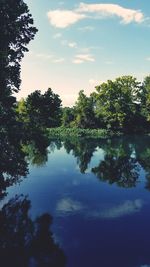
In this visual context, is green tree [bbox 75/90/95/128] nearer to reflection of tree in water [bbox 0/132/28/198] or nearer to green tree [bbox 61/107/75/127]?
green tree [bbox 61/107/75/127]

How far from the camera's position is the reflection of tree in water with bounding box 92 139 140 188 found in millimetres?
33031

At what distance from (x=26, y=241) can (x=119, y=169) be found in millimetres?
22363

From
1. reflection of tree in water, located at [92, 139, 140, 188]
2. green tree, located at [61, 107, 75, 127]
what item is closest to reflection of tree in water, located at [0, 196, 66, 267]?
reflection of tree in water, located at [92, 139, 140, 188]

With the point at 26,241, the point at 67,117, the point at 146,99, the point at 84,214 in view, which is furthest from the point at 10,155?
the point at 146,99

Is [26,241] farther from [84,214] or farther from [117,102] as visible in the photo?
[117,102]

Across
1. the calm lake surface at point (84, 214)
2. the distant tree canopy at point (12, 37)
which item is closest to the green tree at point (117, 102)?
the calm lake surface at point (84, 214)

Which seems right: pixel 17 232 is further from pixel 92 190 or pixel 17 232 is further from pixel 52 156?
pixel 52 156

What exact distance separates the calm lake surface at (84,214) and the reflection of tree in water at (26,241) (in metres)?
0.05

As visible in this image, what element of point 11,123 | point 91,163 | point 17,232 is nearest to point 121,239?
point 17,232

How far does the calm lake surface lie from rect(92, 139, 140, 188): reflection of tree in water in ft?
0.30

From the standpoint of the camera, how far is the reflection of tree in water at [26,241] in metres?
15.1

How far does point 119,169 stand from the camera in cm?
3825

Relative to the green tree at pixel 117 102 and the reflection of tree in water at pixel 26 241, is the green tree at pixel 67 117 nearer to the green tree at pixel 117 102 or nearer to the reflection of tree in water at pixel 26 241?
the green tree at pixel 117 102

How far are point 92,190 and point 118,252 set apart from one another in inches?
490
